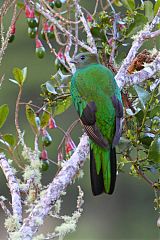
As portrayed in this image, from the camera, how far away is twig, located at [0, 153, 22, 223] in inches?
119

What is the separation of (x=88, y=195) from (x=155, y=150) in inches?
632

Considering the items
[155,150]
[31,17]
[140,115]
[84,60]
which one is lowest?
[155,150]

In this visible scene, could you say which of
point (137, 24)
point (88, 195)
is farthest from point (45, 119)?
point (88, 195)

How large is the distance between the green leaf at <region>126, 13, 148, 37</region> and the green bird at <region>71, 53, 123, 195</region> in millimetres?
187

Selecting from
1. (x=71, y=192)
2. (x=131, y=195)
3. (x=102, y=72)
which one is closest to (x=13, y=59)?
(x=71, y=192)

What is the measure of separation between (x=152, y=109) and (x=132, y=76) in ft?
0.81

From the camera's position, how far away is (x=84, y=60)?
3869 millimetres

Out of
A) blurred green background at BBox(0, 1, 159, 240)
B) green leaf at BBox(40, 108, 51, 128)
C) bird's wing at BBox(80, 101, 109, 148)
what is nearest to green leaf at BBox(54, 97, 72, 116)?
green leaf at BBox(40, 108, 51, 128)

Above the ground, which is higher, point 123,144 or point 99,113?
point 99,113

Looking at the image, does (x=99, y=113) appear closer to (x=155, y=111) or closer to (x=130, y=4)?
(x=155, y=111)

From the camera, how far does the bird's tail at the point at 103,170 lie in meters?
3.38

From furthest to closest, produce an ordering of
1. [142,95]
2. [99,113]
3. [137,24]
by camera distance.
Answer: [137,24], [99,113], [142,95]

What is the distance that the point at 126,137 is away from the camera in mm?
3426

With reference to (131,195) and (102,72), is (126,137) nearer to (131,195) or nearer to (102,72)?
(102,72)
